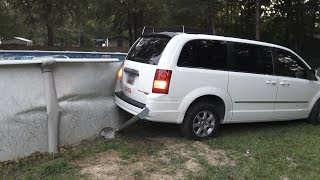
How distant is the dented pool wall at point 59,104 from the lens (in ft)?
18.6

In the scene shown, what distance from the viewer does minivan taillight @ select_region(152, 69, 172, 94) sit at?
250 inches

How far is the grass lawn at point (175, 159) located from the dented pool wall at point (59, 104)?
0.22m

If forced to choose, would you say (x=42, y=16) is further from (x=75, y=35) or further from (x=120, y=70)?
(x=75, y=35)

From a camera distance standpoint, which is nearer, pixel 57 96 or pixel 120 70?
pixel 57 96

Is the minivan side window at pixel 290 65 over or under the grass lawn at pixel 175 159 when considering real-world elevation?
over

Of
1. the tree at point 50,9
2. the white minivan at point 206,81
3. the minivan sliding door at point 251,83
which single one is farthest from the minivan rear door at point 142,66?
the tree at point 50,9

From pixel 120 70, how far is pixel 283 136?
2926mm

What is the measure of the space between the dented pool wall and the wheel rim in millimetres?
1245

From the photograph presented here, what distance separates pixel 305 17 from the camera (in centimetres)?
2747

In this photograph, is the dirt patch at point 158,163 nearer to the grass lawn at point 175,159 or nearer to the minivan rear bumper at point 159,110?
the grass lawn at point 175,159

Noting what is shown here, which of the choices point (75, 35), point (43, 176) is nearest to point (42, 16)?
point (43, 176)

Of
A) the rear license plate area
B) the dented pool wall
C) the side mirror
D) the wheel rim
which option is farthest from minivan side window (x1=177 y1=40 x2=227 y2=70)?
the side mirror

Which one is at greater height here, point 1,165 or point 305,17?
point 305,17

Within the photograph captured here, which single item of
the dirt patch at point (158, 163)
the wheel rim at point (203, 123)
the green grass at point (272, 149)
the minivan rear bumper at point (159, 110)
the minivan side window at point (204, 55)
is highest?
the minivan side window at point (204, 55)
